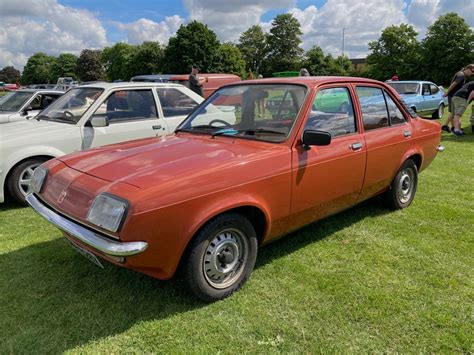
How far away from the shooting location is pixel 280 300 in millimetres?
3102

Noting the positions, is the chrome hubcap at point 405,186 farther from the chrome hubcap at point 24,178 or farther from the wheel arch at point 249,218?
the chrome hubcap at point 24,178

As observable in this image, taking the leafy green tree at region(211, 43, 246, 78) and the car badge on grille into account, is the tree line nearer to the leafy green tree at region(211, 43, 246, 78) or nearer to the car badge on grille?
the leafy green tree at region(211, 43, 246, 78)

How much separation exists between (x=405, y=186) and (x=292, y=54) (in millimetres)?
76753

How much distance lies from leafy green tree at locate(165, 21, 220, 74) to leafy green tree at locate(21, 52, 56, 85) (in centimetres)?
6026

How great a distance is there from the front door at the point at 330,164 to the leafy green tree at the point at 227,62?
5381 centimetres

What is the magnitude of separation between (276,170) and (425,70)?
59.7 meters

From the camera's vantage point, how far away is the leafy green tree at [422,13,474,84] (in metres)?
52.2

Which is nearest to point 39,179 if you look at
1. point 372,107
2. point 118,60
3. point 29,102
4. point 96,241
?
point 96,241

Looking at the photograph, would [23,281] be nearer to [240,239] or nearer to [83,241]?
[83,241]

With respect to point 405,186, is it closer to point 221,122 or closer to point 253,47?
point 221,122

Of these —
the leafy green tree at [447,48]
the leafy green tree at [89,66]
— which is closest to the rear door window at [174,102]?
the leafy green tree at [447,48]

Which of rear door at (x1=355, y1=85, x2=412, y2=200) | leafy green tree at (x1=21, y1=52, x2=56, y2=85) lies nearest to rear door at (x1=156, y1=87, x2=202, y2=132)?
rear door at (x1=355, y1=85, x2=412, y2=200)

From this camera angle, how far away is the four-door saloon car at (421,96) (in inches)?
529

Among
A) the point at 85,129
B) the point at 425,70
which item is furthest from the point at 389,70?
the point at 85,129
